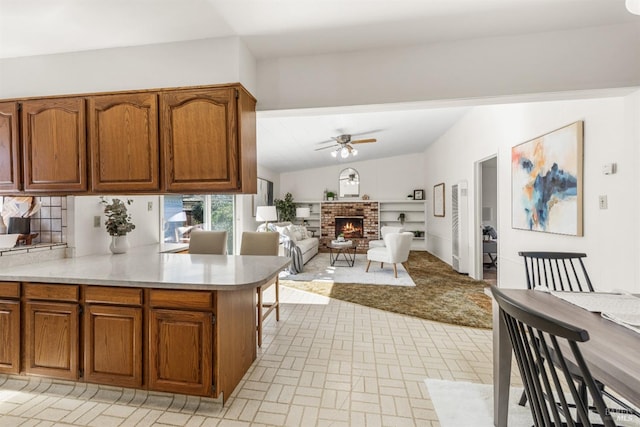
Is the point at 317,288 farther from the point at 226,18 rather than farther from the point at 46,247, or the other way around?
the point at 226,18

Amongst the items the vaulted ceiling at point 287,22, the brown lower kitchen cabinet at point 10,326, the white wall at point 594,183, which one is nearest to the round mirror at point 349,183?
the white wall at point 594,183

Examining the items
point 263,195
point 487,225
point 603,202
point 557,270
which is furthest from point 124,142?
point 487,225

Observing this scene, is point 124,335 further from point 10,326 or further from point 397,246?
point 397,246

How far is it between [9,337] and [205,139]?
190cm

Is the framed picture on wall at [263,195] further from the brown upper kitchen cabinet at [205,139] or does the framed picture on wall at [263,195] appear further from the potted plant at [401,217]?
the brown upper kitchen cabinet at [205,139]

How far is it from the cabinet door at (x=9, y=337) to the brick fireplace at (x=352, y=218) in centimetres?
706

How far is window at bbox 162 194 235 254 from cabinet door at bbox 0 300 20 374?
1942 mm

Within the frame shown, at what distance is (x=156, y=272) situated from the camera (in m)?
2.04

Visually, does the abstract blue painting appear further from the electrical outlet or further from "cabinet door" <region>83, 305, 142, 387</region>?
"cabinet door" <region>83, 305, 142, 387</region>

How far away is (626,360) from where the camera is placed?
97 cm

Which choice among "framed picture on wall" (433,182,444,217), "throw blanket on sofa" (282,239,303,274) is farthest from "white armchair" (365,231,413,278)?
"framed picture on wall" (433,182,444,217)

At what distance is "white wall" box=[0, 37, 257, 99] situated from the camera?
218cm

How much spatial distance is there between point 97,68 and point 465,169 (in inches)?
210

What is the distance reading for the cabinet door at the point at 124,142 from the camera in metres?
2.23
